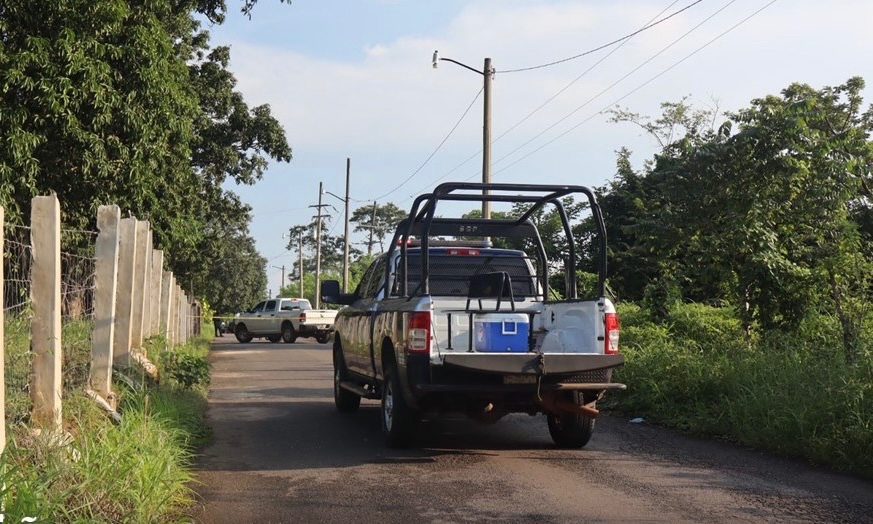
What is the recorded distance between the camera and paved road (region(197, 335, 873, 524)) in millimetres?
6418

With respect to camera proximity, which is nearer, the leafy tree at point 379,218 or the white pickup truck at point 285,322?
the white pickup truck at point 285,322

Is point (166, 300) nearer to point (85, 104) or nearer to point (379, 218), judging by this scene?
point (85, 104)

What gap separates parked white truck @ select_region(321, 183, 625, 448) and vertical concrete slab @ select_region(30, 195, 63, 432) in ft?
9.43

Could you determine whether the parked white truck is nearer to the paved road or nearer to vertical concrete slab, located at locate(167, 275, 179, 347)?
the paved road

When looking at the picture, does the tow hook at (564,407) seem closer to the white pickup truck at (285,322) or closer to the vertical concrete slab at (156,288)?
the vertical concrete slab at (156,288)

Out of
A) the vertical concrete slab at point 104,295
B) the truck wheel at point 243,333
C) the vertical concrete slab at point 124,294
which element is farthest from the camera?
the truck wheel at point 243,333

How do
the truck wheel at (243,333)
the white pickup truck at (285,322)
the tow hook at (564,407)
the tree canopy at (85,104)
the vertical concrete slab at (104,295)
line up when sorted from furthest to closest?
the truck wheel at (243,333), the white pickup truck at (285,322), the tree canopy at (85,104), the vertical concrete slab at (104,295), the tow hook at (564,407)

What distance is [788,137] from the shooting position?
A: 1314 centimetres

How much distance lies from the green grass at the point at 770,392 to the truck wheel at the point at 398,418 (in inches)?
129

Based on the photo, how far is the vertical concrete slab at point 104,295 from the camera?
914 centimetres

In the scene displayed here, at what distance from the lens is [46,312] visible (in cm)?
701

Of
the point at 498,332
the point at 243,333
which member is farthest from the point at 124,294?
the point at 243,333

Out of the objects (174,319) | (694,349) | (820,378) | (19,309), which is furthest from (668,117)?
(19,309)

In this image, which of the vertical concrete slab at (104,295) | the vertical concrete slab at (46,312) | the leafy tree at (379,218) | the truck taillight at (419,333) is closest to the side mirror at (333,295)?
the vertical concrete slab at (104,295)
